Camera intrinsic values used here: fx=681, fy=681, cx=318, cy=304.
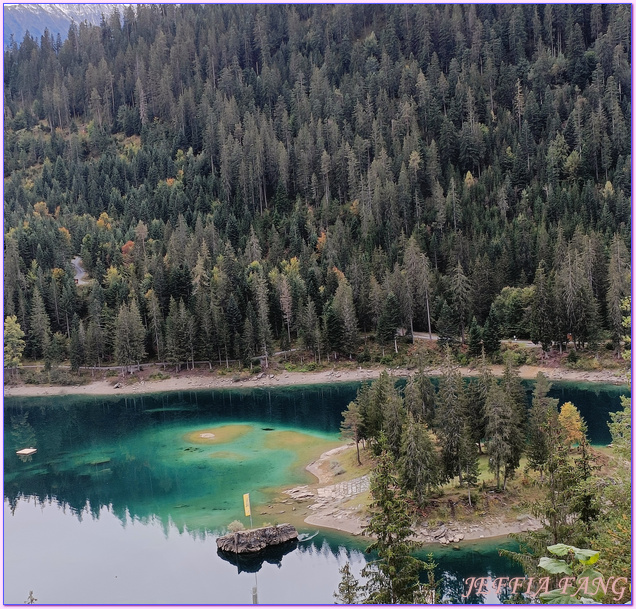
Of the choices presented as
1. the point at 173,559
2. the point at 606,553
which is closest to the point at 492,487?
the point at 173,559

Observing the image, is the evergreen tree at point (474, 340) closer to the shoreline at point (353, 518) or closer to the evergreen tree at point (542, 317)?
the evergreen tree at point (542, 317)

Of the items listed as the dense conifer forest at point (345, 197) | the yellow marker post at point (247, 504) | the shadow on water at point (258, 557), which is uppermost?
the dense conifer forest at point (345, 197)

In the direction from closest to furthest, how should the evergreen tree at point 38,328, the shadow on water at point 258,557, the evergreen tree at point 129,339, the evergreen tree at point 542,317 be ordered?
the shadow on water at point 258,557
the evergreen tree at point 542,317
the evergreen tree at point 129,339
the evergreen tree at point 38,328

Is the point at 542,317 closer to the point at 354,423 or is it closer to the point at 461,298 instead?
the point at 461,298

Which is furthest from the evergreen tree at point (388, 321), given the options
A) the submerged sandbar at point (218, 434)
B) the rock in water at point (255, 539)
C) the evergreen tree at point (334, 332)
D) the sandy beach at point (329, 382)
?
the rock in water at point (255, 539)

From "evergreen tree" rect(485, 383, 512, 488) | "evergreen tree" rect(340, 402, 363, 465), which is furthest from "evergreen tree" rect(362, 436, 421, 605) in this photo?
"evergreen tree" rect(340, 402, 363, 465)

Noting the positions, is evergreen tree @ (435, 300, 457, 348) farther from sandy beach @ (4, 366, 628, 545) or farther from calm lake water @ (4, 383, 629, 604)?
calm lake water @ (4, 383, 629, 604)
